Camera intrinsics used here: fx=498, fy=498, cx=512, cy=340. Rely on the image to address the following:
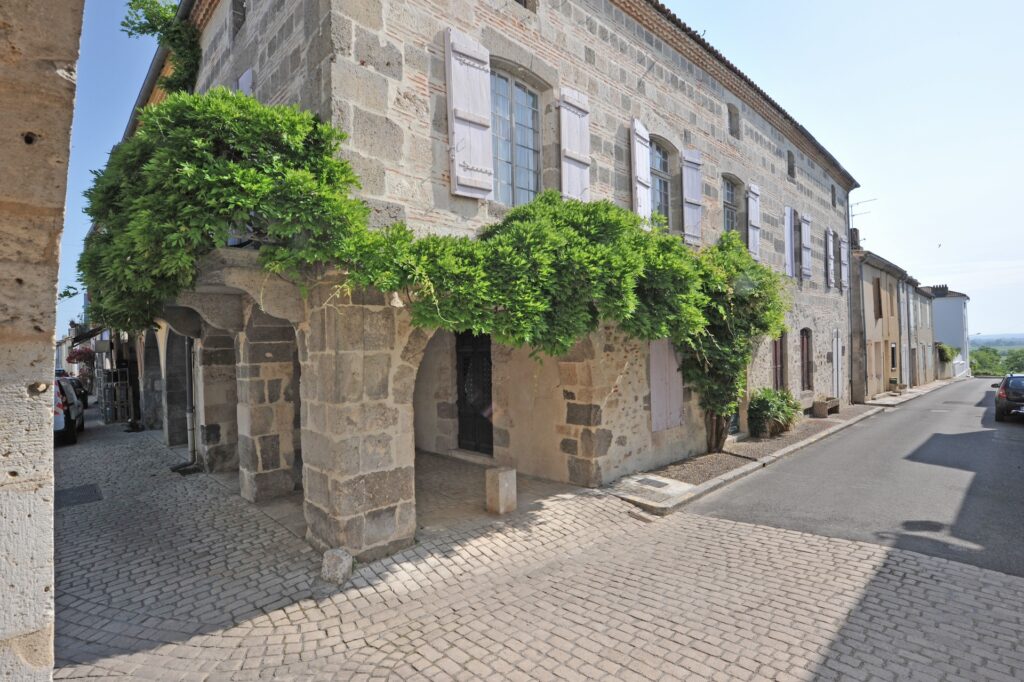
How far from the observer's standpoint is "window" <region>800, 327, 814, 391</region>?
13516 millimetres

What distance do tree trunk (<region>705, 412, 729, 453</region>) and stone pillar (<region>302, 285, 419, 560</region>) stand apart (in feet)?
20.3

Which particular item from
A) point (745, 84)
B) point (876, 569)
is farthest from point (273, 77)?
point (745, 84)

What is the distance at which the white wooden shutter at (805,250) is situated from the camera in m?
13.2

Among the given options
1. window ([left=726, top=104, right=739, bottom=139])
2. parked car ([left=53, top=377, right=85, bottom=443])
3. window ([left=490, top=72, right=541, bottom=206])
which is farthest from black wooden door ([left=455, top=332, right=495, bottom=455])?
parked car ([left=53, top=377, right=85, bottom=443])

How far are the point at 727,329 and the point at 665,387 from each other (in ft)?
5.26

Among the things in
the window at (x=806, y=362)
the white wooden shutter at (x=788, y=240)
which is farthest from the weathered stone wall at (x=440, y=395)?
the window at (x=806, y=362)

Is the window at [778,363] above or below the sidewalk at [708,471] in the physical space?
above

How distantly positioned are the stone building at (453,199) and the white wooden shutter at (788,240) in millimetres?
1865

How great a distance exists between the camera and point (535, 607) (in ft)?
12.6

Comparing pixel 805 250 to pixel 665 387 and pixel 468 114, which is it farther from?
pixel 468 114

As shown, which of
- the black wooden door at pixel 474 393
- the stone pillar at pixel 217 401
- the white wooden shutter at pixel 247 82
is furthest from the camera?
the black wooden door at pixel 474 393

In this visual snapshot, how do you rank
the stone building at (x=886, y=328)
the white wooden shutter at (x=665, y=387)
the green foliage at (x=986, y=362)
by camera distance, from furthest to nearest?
the green foliage at (x=986, y=362)
the stone building at (x=886, y=328)
the white wooden shutter at (x=665, y=387)

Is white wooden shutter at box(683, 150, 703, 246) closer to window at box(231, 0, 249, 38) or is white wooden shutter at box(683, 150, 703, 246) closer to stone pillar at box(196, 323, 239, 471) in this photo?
window at box(231, 0, 249, 38)

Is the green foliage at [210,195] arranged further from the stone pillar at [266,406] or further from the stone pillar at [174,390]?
the stone pillar at [174,390]
